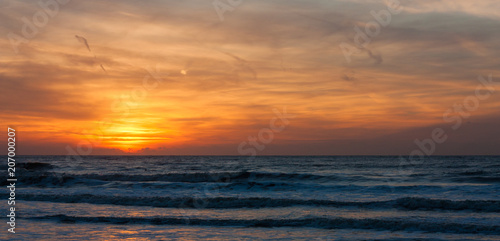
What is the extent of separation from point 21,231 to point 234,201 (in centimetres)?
1111

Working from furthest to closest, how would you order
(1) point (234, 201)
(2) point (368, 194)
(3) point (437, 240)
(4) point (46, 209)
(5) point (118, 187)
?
(5) point (118, 187)
(2) point (368, 194)
(1) point (234, 201)
(4) point (46, 209)
(3) point (437, 240)

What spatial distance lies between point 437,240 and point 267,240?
582 cm

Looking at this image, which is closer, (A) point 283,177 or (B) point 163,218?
(B) point 163,218

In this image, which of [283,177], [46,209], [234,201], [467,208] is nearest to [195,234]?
[234,201]

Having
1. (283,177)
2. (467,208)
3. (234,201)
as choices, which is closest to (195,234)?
(234,201)

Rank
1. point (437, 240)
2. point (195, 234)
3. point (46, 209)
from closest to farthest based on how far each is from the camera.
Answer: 1. point (437, 240)
2. point (195, 234)
3. point (46, 209)

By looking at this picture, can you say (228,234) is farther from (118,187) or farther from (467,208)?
(118,187)

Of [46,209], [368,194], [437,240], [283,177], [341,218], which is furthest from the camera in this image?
[283,177]

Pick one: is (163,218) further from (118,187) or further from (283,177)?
(283,177)

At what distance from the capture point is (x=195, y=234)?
1572 cm

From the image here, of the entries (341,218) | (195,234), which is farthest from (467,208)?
(195,234)

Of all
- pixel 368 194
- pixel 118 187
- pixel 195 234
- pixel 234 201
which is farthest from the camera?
pixel 118 187

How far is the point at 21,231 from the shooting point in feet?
51.7

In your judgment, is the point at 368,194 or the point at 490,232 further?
the point at 368,194
